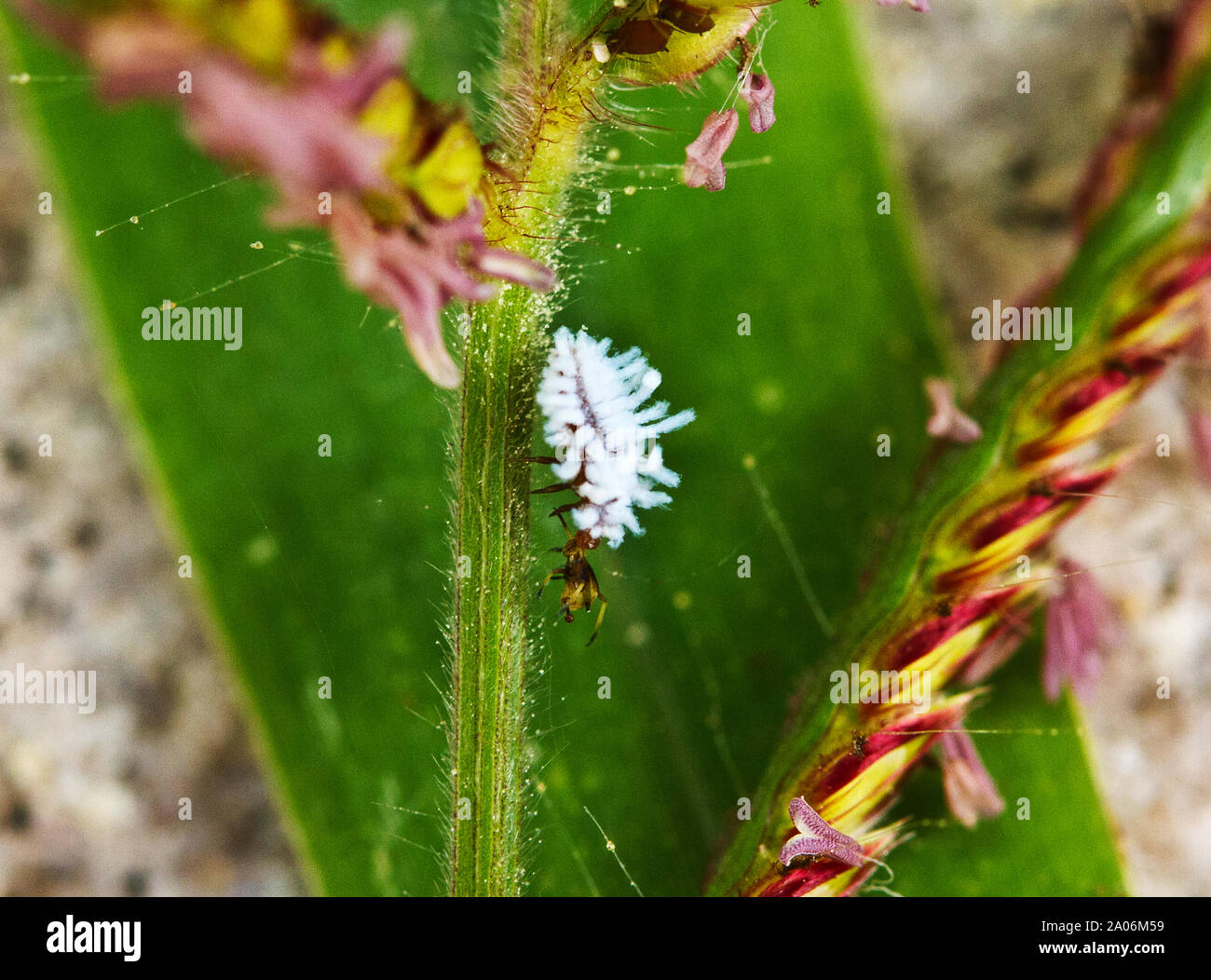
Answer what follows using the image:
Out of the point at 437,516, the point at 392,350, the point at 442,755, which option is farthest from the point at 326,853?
the point at 392,350

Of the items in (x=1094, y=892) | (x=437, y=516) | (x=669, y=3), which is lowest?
(x=1094, y=892)

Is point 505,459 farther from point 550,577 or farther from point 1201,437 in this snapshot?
point 1201,437

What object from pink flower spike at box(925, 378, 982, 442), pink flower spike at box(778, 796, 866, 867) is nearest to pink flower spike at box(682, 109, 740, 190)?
pink flower spike at box(925, 378, 982, 442)

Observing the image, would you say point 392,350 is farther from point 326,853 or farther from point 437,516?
point 326,853

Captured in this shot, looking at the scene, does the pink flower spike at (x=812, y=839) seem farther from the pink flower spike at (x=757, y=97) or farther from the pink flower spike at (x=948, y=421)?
the pink flower spike at (x=757, y=97)

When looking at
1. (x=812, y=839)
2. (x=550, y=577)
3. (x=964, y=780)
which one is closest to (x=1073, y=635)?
(x=964, y=780)

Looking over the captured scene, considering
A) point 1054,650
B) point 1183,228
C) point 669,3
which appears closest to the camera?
point 669,3
